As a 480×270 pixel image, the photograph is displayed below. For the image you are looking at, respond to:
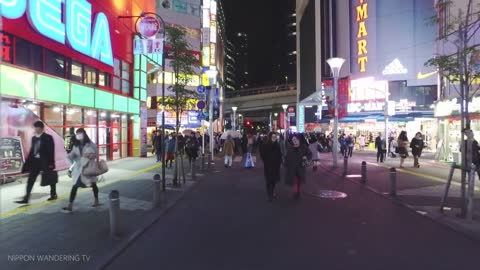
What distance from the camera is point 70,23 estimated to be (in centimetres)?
1648

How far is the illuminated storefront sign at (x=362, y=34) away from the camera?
46.4m

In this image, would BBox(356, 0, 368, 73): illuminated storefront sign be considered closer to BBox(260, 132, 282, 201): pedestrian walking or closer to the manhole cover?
the manhole cover

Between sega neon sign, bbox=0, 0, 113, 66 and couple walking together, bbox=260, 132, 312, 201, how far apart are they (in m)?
7.68

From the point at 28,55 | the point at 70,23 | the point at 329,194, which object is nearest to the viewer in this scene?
the point at 329,194

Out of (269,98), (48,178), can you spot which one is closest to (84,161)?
(48,178)

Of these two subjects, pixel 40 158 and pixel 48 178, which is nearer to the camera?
pixel 40 158

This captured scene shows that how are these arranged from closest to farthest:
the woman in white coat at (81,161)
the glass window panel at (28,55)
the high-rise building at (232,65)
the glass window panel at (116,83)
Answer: the woman in white coat at (81,161) < the glass window panel at (28,55) < the glass window panel at (116,83) < the high-rise building at (232,65)

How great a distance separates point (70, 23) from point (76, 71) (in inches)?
94.1

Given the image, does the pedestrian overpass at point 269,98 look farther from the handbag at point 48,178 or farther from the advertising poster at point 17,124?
the handbag at point 48,178

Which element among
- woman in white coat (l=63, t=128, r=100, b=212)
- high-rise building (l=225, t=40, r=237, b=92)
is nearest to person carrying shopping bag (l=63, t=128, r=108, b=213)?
woman in white coat (l=63, t=128, r=100, b=212)

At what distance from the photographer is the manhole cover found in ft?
39.5
